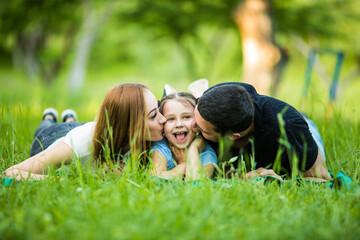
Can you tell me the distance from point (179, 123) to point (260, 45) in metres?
4.70

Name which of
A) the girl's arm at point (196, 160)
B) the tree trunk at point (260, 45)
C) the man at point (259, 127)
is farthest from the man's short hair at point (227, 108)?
the tree trunk at point (260, 45)

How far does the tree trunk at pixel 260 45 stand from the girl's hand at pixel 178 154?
419 centimetres

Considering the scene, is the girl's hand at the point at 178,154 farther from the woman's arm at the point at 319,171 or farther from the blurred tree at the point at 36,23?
the blurred tree at the point at 36,23

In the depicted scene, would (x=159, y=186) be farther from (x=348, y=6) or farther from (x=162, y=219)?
(x=348, y=6)

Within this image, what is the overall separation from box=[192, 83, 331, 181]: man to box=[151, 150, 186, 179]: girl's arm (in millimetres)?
383

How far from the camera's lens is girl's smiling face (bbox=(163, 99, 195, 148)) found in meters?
2.83

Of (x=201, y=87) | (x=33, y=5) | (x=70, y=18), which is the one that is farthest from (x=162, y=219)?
(x=70, y=18)

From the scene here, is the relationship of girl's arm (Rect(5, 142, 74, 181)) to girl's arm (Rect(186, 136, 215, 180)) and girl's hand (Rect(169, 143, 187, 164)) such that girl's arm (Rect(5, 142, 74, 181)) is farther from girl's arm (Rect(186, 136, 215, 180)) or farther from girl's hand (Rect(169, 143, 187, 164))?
girl's arm (Rect(186, 136, 215, 180))

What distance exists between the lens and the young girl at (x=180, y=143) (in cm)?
269

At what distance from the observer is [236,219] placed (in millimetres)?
1716

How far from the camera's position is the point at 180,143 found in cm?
285

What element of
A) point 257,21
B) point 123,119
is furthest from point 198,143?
point 257,21

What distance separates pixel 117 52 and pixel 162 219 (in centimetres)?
3232

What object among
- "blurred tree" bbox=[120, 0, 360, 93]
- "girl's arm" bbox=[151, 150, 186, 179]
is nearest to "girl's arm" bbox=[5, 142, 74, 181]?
"girl's arm" bbox=[151, 150, 186, 179]
